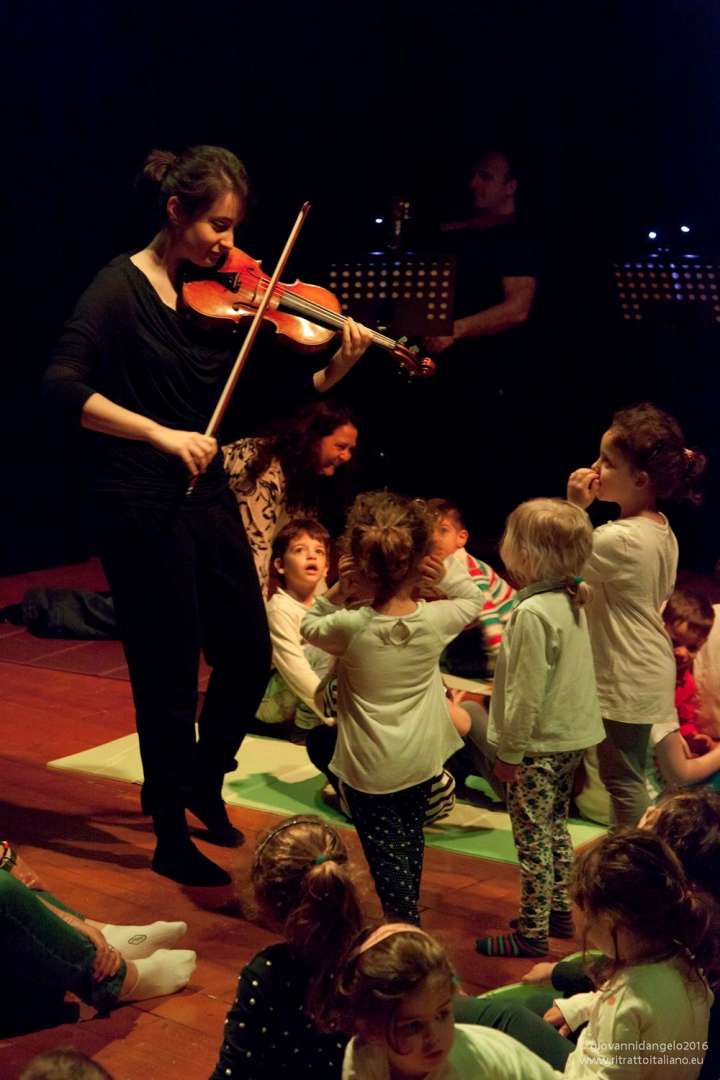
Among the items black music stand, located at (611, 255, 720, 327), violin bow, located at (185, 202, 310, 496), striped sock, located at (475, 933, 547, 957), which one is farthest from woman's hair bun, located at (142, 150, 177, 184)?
black music stand, located at (611, 255, 720, 327)

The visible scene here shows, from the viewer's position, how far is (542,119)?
18.6 ft

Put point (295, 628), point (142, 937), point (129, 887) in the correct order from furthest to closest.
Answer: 1. point (295, 628)
2. point (129, 887)
3. point (142, 937)

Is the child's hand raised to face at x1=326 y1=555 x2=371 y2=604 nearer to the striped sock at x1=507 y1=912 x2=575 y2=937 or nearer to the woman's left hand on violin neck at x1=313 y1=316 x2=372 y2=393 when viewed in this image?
the woman's left hand on violin neck at x1=313 y1=316 x2=372 y2=393

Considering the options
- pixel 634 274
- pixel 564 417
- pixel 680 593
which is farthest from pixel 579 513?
pixel 564 417

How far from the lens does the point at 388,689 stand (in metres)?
2.79

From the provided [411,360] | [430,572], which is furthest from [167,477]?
[411,360]

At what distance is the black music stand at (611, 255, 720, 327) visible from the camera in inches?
184

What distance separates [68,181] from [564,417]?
225 cm

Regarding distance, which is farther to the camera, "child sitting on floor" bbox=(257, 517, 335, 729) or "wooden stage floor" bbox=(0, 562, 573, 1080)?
"child sitting on floor" bbox=(257, 517, 335, 729)

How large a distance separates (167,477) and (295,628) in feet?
3.51

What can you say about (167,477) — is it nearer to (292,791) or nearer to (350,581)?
(350,581)

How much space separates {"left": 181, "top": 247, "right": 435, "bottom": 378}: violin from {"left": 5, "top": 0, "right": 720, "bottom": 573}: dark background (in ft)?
7.16

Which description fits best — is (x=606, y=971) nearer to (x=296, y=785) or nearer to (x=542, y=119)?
(x=296, y=785)

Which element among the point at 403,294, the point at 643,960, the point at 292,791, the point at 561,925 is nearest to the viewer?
the point at 643,960
